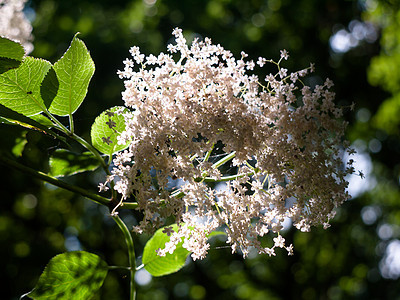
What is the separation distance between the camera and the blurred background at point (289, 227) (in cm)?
557

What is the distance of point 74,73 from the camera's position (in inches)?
24.7

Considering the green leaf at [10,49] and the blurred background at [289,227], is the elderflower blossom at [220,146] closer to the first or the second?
the green leaf at [10,49]

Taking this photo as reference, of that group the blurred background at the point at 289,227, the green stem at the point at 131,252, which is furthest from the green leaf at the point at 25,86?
the blurred background at the point at 289,227

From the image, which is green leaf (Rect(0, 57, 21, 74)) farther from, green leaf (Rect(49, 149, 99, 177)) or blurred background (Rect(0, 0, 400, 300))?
blurred background (Rect(0, 0, 400, 300))

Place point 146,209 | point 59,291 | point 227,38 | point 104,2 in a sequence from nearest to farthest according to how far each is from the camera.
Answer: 1. point 146,209
2. point 59,291
3. point 227,38
4. point 104,2

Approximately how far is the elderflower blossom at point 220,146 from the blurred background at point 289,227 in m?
4.47

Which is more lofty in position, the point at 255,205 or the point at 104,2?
the point at 104,2

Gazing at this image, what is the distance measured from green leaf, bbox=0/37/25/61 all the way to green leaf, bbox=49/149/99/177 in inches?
9.8

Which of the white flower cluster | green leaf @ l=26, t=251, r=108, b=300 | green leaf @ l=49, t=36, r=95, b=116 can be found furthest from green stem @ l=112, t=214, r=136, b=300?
the white flower cluster

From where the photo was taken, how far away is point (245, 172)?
0.62 meters

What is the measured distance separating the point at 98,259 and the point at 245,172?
0.33 meters

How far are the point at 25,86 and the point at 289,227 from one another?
5.66 meters

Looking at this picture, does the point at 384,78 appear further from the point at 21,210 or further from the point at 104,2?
the point at 21,210

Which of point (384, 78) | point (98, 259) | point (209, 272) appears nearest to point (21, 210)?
point (209, 272)
